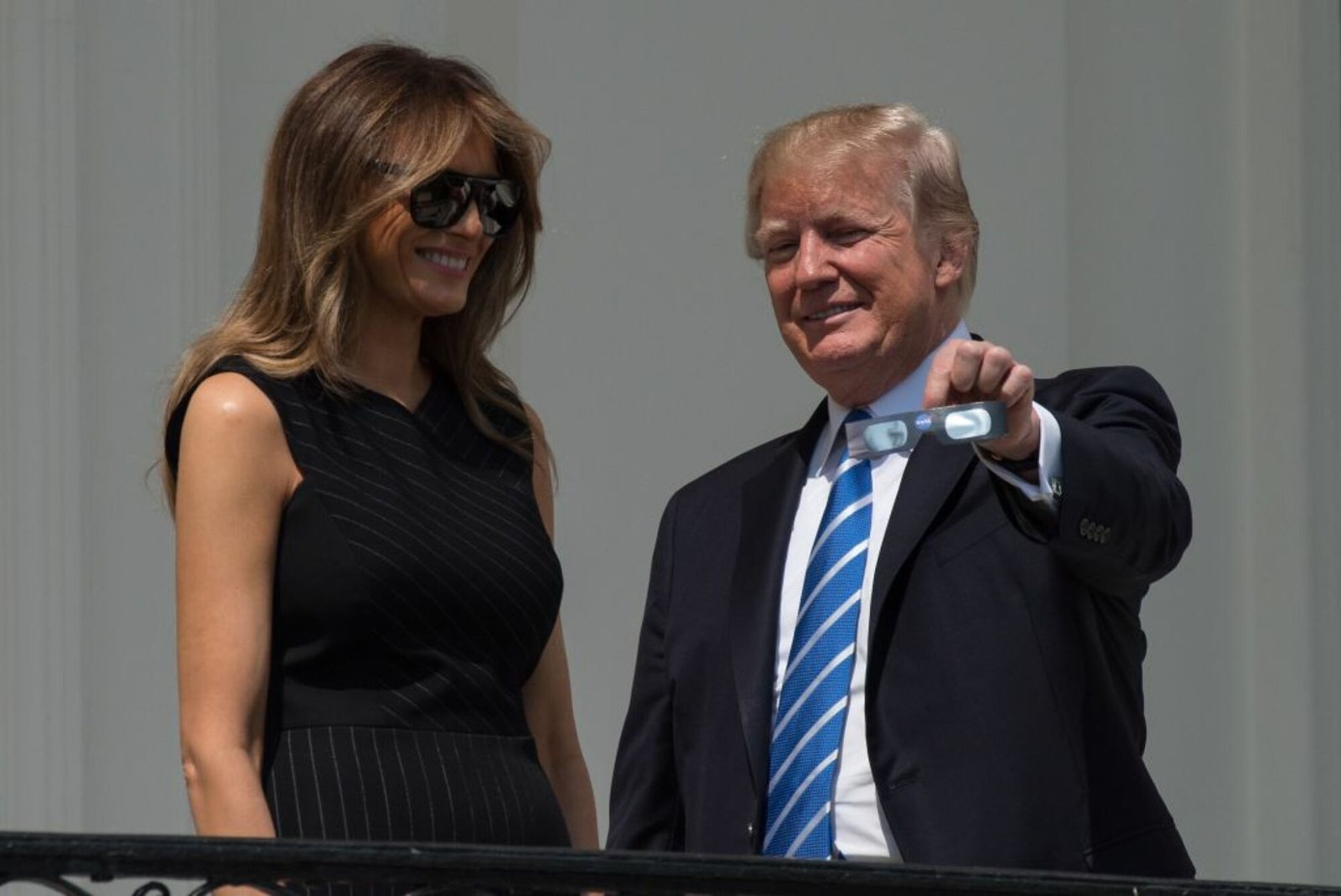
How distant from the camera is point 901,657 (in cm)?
380

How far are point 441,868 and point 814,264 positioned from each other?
1636 mm

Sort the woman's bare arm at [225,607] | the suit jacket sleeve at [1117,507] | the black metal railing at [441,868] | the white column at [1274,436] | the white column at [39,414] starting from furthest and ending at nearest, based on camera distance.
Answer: the white column at [1274,436] < the white column at [39,414] < the suit jacket sleeve at [1117,507] < the woman's bare arm at [225,607] < the black metal railing at [441,868]

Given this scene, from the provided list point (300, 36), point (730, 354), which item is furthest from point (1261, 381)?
point (300, 36)

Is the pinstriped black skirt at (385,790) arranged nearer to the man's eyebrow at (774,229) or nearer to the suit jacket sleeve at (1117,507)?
the suit jacket sleeve at (1117,507)

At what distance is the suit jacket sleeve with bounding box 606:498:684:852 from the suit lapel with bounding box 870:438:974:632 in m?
0.49

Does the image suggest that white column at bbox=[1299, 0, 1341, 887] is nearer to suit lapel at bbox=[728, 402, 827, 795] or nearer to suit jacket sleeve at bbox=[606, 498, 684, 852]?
suit lapel at bbox=[728, 402, 827, 795]

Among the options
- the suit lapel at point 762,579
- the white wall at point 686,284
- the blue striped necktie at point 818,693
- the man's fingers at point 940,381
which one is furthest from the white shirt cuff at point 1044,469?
the white wall at point 686,284

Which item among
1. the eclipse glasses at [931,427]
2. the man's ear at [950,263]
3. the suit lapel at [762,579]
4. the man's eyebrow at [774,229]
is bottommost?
the suit lapel at [762,579]

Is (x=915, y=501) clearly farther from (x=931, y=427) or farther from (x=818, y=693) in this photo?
(x=931, y=427)

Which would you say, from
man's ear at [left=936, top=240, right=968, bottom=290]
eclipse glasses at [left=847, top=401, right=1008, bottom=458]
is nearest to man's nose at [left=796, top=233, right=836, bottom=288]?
man's ear at [left=936, top=240, right=968, bottom=290]

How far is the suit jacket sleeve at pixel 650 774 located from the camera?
4.15 metres

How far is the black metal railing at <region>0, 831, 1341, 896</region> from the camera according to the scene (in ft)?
8.77

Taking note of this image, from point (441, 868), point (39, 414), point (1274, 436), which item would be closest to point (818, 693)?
point (441, 868)

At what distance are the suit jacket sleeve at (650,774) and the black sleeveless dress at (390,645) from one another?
1.48 ft
